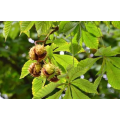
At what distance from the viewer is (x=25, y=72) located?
110 centimetres

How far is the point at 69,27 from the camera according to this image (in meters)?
1.01

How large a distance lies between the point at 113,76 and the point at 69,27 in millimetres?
325

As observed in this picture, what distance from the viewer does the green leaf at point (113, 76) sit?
1.04m

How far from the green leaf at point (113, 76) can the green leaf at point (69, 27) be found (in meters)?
0.26

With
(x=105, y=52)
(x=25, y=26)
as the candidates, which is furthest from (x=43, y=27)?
(x=105, y=52)

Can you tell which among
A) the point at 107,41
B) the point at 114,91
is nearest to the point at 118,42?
the point at 107,41

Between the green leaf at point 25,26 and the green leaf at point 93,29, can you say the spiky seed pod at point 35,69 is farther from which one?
the green leaf at point 93,29

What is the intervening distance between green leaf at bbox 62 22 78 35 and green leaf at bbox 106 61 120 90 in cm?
26

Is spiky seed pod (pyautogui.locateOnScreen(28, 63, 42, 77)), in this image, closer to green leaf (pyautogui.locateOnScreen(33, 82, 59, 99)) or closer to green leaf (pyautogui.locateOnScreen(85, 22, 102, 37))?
green leaf (pyautogui.locateOnScreen(33, 82, 59, 99))

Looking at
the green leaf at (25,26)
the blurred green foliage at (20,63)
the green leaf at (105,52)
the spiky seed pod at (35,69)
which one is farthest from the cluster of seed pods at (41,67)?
the blurred green foliage at (20,63)

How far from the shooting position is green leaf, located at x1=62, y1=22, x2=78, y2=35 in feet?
3.28

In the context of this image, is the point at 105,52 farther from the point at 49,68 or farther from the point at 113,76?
the point at 49,68

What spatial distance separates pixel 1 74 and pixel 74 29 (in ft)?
6.14
